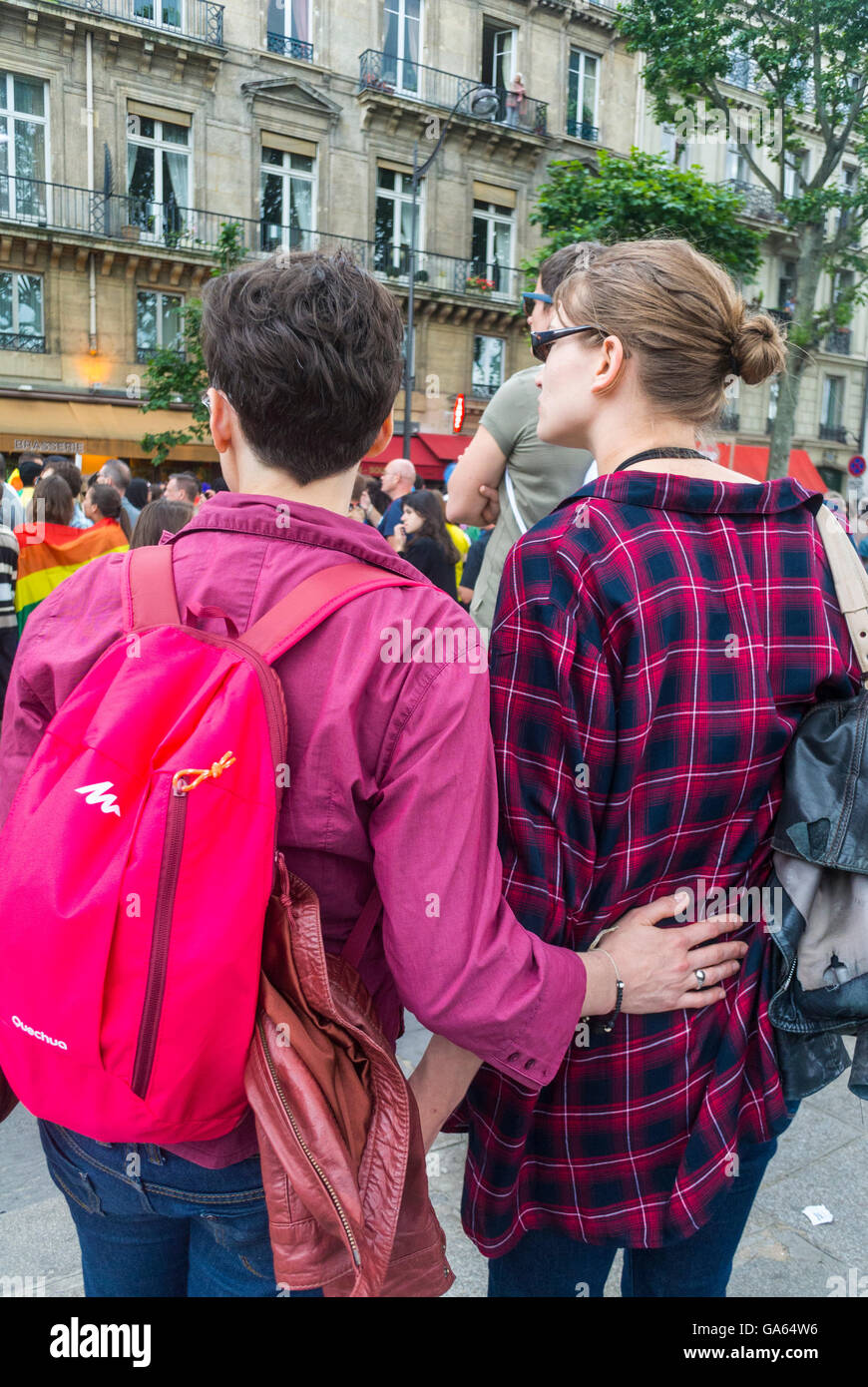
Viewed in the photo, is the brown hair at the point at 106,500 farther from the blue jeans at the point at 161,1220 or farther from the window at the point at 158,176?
the window at the point at 158,176

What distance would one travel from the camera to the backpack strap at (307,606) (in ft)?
3.78

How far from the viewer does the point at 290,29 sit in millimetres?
20734

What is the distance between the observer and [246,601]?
1216mm

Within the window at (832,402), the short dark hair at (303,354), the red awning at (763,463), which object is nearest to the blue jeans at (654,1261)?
the short dark hair at (303,354)

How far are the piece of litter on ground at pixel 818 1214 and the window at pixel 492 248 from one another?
23.2 metres

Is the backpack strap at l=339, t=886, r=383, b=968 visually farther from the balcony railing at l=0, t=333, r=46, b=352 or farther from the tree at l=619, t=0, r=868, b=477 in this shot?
the balcony railing at l=0, t=333, r=46, b=352

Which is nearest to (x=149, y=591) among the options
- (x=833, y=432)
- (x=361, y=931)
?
(x=361, y=931)

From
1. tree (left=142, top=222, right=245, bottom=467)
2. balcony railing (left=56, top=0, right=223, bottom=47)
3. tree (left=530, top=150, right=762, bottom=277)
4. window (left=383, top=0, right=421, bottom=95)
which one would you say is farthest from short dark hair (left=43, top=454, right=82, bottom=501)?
window (left=383, top=0, right=421, bottom=95)

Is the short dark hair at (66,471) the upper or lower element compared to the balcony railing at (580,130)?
lower

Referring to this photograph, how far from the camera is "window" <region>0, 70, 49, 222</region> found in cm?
1798

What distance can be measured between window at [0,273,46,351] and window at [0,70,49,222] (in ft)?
3.74

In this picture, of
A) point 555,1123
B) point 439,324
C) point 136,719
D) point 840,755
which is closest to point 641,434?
point 840,755

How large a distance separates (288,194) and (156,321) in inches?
163
